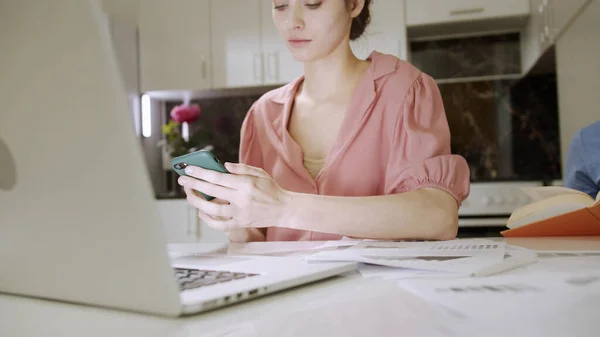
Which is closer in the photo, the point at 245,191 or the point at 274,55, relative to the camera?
the point at 245,191

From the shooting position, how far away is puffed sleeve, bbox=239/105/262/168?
4.51ft

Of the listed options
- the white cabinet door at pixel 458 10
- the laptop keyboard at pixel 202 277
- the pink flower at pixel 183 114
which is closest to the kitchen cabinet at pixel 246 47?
the pink flower at pixel 183 114

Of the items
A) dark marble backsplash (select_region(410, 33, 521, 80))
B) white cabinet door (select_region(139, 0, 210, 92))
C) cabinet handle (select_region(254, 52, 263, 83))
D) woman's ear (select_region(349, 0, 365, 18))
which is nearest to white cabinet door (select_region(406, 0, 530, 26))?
dark marble backsplash (select_region(410, 33, 521, 80))

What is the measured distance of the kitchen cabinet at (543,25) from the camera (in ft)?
6.35

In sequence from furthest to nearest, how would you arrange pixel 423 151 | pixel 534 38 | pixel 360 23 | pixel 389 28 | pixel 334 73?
pixel 389 28, pixel 534 38, pixel 360 23, pixel 334 73, pixel 423 151

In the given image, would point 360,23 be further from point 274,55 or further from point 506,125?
point 506,125

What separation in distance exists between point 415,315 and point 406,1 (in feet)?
→ 8.39

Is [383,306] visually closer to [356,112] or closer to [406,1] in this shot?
[356,112]

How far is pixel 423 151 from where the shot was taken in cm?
107

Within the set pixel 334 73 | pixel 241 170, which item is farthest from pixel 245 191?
pixel 334 73

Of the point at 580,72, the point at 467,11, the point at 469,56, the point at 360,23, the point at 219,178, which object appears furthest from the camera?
the point at 469,56

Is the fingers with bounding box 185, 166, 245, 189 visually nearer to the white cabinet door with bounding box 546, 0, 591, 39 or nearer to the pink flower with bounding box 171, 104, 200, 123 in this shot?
the white cabinet door with bounding box 546, 0, 591, 39

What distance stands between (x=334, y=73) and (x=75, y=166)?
1067 mm

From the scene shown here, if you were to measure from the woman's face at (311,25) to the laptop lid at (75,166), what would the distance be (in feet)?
3.09
